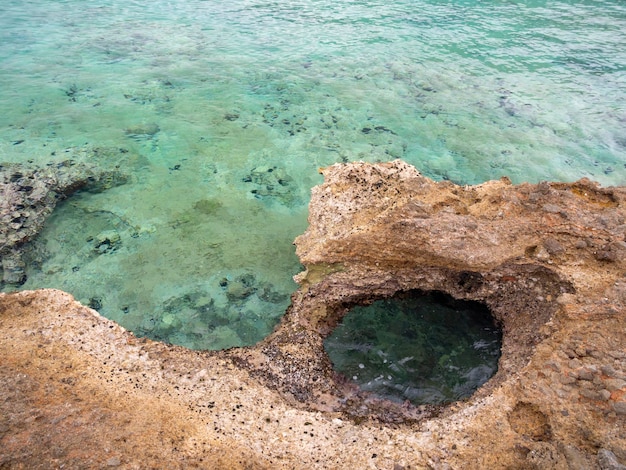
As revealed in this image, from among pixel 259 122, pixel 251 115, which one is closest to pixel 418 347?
pixel 259 122

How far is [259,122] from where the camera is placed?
40.3ft

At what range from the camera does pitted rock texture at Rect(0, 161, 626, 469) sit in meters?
4.49

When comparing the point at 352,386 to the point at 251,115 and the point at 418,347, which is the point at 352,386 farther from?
the point at 251,115

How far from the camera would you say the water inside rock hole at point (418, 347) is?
623 cm

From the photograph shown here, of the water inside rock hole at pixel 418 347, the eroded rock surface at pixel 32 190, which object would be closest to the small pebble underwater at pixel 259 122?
the water inside rock hole at pixel 418 347

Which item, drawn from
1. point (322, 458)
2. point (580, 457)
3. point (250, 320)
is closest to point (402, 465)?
point (322, 458)

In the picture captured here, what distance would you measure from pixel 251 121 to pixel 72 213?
196 inches

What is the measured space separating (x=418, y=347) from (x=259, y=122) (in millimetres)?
7689

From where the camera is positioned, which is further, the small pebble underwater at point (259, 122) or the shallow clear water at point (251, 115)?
the shallow clear water at point (251, 115)

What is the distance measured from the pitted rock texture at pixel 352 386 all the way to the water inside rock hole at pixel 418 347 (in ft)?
0.75

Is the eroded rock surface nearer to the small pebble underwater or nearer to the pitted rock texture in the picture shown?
the small pebble underwater

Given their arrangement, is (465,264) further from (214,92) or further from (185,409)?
(214,92)

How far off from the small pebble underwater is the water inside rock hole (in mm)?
36

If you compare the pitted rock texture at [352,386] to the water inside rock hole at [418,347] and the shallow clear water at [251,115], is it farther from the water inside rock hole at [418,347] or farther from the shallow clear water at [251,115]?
the shallow clear water at [251,115]
